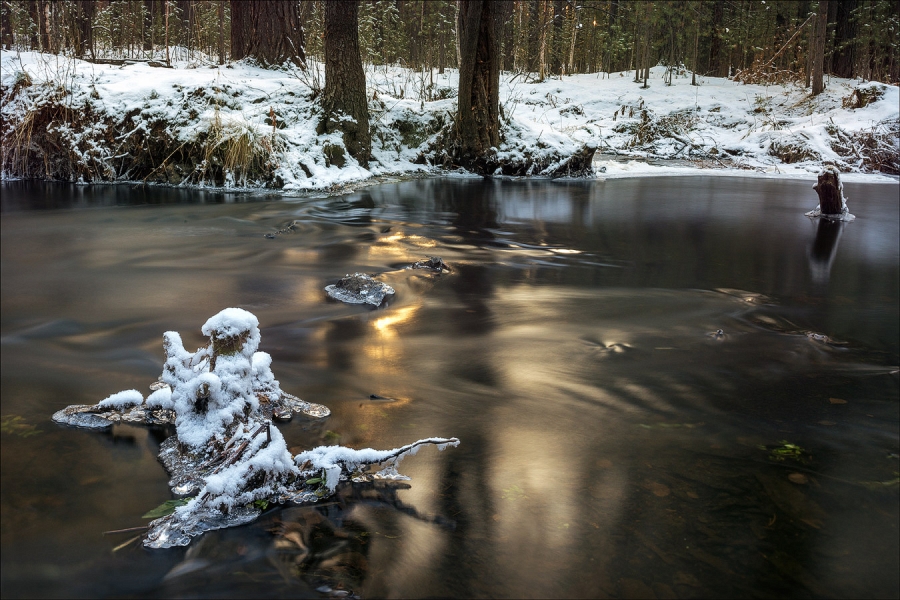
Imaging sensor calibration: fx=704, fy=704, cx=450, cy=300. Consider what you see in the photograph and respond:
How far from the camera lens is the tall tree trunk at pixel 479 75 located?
12.4 m

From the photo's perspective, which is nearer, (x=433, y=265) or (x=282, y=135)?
(x=433, y=265)

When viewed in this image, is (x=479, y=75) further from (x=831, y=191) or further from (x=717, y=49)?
(x=717, y=49)

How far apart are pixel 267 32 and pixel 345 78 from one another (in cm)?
255

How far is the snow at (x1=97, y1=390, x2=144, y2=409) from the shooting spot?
3115 millimetres

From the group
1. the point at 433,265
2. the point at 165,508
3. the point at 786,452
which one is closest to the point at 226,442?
the point at 165,508

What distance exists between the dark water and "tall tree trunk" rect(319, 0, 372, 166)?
168 inches

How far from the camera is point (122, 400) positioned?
123 inches

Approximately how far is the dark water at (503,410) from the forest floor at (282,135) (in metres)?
3.40

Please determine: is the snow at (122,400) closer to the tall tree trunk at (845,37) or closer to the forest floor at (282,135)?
the forest floor at (282,135)

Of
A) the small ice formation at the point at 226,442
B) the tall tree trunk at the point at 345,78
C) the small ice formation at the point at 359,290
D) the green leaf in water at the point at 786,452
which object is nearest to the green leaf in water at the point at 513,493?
the small ice formation at the point at 226,442

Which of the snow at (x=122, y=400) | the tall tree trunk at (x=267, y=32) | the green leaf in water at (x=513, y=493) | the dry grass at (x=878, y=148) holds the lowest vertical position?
the green leaf in water at (x=513, y=493)

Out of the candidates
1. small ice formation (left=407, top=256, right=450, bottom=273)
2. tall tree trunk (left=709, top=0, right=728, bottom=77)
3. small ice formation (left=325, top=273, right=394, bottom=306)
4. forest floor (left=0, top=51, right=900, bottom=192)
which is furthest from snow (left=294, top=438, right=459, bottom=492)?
tall tree trunk (left=709, top=0, right=728, bottom=77)

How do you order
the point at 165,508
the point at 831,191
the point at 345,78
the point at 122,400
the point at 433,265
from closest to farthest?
the point at 165,508, the point at 122,400, the point at 433,265, the point at 831,191, the point at 345,78

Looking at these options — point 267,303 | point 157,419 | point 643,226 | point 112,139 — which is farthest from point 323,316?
point 112,139
